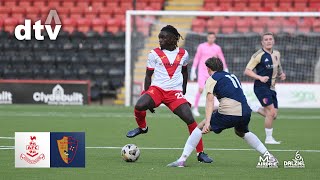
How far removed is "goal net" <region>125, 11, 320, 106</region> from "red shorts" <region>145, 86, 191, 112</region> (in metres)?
13.9

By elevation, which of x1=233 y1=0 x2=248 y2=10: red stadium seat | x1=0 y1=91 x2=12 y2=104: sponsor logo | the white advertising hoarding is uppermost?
x1=233 y1=0 x2=248 y2=10: red stadium seat

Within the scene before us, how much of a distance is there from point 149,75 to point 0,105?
14.5 m

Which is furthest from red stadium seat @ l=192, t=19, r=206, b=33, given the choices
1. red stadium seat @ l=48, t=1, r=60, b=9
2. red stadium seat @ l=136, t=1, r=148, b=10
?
red stadium seat @ l=48, t=1, r=60, b=9

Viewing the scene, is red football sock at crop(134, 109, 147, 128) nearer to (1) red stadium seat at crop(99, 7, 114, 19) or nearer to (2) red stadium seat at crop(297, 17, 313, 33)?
(2) red stadium seat at crop(297, 17, 313, 33)

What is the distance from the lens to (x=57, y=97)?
27672mm

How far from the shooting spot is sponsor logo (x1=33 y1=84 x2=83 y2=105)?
90.5ft

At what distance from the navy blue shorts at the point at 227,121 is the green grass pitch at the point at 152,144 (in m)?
0.54

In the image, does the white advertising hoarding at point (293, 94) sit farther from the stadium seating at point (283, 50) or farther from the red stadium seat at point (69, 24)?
the red stadium seat at point (69, 24)

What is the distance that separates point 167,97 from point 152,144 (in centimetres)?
261

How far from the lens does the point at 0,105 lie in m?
27.2

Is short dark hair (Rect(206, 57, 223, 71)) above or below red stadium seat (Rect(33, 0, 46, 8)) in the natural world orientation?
below

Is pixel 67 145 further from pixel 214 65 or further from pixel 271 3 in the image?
pixel 271 3

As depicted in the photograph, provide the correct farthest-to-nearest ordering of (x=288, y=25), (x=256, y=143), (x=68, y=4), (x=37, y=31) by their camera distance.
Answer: (x=68, y=4), (x=37, y=31), (x=288, y=25), (x=256, y=143)

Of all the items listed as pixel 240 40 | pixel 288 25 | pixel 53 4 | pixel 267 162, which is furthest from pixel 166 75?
pixel 53 4
